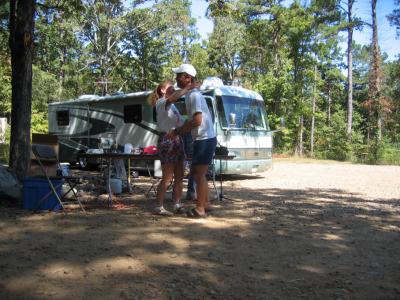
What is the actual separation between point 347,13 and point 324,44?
7.34 ft

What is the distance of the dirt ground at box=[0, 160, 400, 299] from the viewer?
3049 mm

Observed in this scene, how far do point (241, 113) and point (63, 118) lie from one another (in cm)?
676

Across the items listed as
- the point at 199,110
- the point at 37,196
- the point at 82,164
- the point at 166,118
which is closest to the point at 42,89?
the point at 82,164

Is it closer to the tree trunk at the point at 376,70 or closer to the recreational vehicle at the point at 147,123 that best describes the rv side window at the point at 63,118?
the recreational vehicle at the point at 147,123

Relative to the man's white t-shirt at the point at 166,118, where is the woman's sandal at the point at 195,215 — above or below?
below

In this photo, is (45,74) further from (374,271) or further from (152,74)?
(374,271)

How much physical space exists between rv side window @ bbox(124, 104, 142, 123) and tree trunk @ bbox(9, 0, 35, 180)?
5859 millimetres

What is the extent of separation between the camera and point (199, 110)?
5191mm

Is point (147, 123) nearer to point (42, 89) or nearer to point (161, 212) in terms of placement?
point (161, 212)

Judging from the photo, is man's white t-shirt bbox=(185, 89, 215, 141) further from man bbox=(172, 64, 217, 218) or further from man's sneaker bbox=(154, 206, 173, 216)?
man's sneaker bbox=(154, 206, 173, 216)

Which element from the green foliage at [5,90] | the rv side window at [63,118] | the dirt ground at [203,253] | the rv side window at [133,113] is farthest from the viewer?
the green foliage at [5,90]

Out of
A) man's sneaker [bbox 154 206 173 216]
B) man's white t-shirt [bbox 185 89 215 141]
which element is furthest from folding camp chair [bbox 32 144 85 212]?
man's white t-shirt [bbox 185 89 215 141]

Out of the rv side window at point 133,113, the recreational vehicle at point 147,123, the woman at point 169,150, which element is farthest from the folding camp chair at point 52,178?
the rv side window at point 133,113

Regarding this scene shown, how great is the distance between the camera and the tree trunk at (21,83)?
21.5 ft
